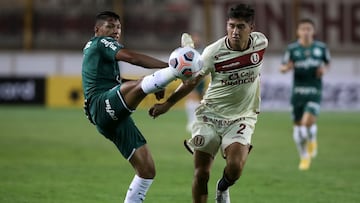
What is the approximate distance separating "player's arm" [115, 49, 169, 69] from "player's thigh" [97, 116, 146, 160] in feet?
2.27

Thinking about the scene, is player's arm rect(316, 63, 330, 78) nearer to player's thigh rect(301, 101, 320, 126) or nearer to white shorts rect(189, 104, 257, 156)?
player's thigh rect(301, 101, 320, 126)

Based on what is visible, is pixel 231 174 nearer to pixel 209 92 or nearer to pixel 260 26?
pixel 209 92

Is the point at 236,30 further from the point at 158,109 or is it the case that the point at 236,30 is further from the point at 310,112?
the point at 310,112

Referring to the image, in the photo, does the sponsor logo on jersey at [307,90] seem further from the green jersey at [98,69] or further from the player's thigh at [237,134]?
the green jersey at [98,69]

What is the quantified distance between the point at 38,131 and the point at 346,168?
8851 millimetres

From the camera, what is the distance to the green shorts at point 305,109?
14953mm

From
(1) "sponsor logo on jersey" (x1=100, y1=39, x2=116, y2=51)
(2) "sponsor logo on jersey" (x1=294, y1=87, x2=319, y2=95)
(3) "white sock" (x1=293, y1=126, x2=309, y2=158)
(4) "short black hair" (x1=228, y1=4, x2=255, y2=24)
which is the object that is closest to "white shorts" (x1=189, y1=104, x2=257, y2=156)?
(4) "short black hair" (x1=228, y1=4, x2=255, y2=24)

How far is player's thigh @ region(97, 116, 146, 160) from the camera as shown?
27.4 feet

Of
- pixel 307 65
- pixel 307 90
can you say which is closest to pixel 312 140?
pixel 307 90

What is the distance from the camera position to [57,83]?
2902cm

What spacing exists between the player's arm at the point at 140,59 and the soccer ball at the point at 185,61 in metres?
0.37

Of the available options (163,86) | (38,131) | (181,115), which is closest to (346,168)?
(163,86)

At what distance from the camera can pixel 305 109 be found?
1504 centimetres

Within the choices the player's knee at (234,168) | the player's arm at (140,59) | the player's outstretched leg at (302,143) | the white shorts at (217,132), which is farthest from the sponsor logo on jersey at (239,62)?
the player's outstretched leg at (302,143)
